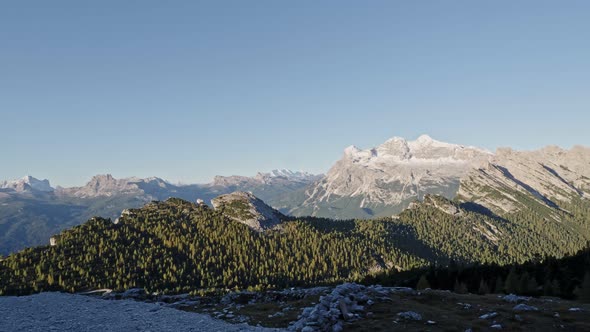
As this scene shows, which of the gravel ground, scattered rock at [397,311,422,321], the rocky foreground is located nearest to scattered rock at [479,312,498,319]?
the rocky foreground

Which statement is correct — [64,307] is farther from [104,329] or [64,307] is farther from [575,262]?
[575,262]

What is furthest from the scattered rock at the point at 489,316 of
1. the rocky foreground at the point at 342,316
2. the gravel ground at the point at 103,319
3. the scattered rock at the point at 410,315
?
the gravel ground at the point at 103,319

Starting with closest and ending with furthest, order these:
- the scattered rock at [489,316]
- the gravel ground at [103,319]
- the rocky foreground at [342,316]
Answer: the rocky foreground at [342,316], the scattered rock at [489,316], the gravel ground at [103,319]

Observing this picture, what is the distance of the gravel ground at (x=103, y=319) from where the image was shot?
4266 cm

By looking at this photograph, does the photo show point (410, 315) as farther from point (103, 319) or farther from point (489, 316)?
point (103, 319)

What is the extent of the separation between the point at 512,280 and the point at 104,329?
11071cm

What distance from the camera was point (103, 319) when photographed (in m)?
48.5

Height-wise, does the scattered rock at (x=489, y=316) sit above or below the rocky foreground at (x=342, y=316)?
above

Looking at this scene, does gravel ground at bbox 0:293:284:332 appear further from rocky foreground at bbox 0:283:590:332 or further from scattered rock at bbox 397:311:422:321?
scattered rock at bbox 397:311:422:321

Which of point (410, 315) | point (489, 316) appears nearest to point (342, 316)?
point (410, 315)

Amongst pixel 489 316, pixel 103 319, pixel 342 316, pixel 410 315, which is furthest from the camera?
pixel 103 319

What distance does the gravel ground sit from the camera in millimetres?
42656

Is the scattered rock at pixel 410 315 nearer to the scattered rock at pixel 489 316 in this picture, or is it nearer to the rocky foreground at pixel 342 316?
the rocky foreground at pixel 342 316

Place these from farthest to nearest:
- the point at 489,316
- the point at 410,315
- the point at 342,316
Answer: the point at 410,315 < the point at 342,316 < the point at 489,316
